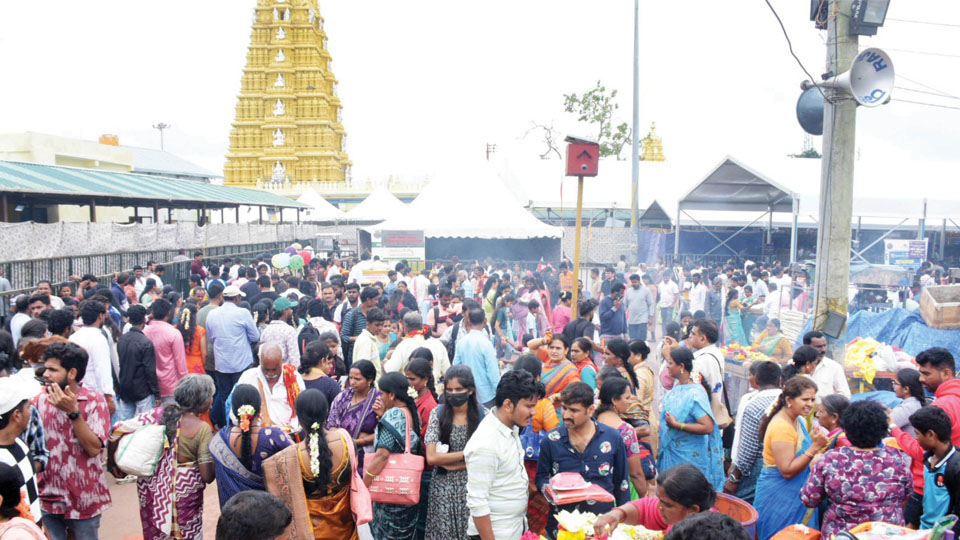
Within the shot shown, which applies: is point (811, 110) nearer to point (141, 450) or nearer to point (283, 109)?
point (141, 450)

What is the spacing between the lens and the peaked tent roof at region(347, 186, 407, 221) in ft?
104

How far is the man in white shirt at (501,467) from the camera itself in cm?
327

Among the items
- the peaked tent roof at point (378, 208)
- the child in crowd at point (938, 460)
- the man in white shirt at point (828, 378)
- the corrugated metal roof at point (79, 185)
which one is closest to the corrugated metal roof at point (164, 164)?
the peaked tent roof at point (378, 208)

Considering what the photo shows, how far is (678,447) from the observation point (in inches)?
170

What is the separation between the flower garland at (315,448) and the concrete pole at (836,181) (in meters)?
5.04

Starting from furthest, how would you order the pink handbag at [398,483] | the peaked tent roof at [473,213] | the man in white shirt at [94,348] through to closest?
the peaked tent roof at [473,213]
the man in white shirt at [94,348]
the pink handbag at [398,483]


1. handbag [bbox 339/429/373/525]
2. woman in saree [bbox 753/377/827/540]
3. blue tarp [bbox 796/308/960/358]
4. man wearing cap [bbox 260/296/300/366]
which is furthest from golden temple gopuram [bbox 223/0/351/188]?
woman in saree [bbox 753/377/827/540]

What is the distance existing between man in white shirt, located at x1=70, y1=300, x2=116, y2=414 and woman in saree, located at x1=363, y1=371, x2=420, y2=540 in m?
2.82

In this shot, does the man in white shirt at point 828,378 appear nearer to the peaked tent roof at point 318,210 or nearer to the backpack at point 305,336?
the backpack at point 305,336

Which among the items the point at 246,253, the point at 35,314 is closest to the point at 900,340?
the point at 35,314

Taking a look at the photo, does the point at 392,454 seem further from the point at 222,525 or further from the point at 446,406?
the point at 222,525

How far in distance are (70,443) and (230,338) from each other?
10.1ft

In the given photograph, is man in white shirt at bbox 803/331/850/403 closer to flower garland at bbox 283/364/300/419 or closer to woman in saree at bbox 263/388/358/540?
woman in saree at bbox 263/388/358/540

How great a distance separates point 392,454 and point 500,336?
5.26 meters
